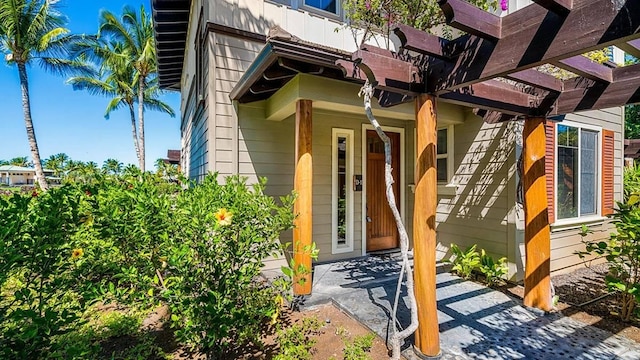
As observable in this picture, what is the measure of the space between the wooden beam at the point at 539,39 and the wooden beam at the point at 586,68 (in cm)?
57

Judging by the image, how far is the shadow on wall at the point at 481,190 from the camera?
4602 millimetres

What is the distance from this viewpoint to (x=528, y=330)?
3.20m

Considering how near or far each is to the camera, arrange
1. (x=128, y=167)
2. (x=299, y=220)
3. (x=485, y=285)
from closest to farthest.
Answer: (x=128, y=167) < (x=299, y=220) < (x=485, y=285)

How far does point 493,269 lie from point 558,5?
3762 millimetres

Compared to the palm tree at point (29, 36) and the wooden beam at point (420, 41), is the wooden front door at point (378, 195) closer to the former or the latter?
the wooden beam at point (420, 41)

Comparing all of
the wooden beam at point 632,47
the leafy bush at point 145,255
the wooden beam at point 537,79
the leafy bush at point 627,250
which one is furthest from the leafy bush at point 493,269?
the leafy bush at point 145,255

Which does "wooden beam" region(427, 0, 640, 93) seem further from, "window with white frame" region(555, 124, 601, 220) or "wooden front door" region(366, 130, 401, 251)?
"window with white frame" region(555, 124, 601, 220)

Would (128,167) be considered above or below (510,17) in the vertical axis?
below

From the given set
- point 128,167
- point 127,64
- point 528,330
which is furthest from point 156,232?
point 127,64

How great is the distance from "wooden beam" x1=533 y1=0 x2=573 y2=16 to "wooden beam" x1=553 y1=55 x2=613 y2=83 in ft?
2.10

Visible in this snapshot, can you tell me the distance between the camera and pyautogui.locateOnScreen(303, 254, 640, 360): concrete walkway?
9.24ft

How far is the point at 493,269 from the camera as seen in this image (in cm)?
443

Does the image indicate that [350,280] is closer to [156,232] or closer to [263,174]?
[263,174]

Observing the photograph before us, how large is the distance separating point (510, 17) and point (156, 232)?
3314mm
